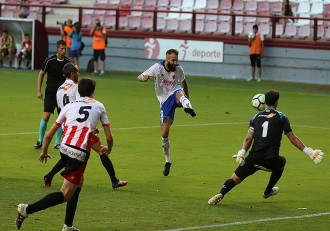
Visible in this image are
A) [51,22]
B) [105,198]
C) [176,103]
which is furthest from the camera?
[51,22]

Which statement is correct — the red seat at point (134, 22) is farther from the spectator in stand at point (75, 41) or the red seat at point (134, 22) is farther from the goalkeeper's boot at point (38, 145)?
the goalkeeper's boot at point (38, 145)

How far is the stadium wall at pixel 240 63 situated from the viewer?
35812mm

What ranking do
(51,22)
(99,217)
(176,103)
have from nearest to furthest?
1. (99,217)
2. (176,103)
3. (51,22)

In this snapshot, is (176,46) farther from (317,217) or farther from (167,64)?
(317,217)

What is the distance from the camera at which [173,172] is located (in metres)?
16.3

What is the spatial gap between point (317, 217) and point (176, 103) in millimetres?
4435

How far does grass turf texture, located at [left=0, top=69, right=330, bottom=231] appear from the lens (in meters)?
12.2

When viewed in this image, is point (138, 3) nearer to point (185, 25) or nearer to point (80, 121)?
point (185, 25)

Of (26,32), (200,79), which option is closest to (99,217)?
(200,79)

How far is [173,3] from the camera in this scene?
1642 inches

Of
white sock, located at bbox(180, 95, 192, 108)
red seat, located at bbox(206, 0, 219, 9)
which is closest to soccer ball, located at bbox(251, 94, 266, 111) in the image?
white sock, located at bbox(180, 95, 192, 108)

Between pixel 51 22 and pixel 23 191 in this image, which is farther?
pixel 51 22

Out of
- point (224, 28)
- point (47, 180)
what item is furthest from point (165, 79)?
point (224, 28)

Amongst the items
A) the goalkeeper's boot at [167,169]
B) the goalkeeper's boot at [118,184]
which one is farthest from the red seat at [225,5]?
the goalkeeper's boot at [118,184]
